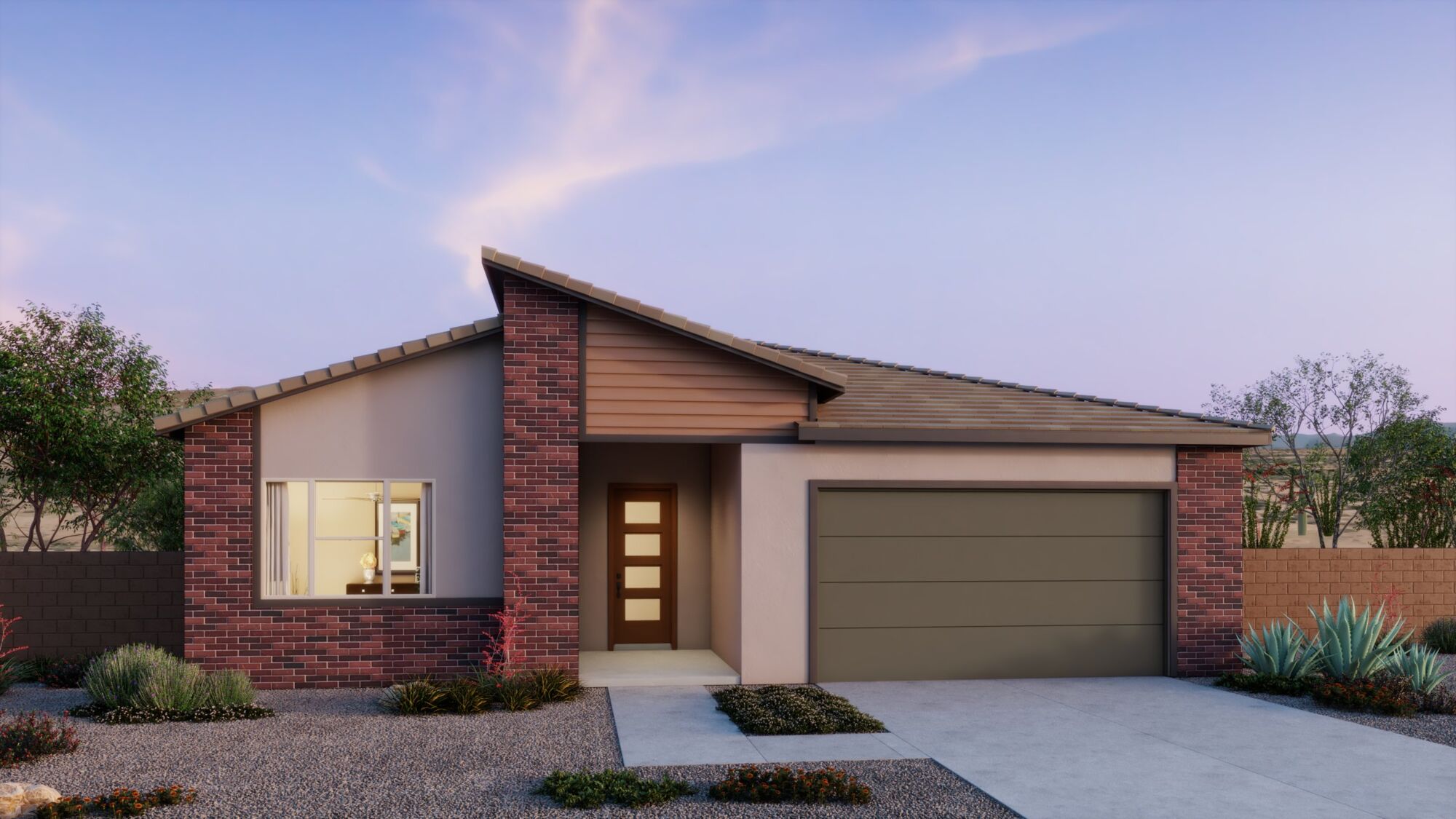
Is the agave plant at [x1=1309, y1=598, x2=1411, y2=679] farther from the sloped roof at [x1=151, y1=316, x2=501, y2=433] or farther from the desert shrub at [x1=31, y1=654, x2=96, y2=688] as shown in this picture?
the desert shrub at [x1=31, y1=654, x2=96, y2=688]

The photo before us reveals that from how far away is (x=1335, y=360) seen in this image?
20203 mm

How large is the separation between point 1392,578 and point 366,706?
13.8m

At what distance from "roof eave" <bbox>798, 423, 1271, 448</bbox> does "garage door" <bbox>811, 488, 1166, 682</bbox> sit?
2.22 feet

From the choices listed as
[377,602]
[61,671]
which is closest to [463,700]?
[377,602]

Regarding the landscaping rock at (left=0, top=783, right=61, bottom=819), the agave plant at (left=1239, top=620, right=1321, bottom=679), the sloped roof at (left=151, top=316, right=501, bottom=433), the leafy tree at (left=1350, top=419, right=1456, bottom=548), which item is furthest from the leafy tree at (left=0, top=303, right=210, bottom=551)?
the leafy tree at (left=1350, top=419, right=1456, bottom=548)

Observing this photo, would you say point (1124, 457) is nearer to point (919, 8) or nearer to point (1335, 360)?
point (919, 8)

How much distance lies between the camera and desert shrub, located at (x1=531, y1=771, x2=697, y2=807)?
6312 mm

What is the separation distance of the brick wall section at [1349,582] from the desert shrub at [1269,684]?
2.61 metres

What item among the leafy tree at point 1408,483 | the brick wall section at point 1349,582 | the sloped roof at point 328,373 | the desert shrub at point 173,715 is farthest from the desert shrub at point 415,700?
the leafy tree at point 1408,483

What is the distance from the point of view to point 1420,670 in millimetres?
10023

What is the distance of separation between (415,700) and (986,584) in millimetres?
6373

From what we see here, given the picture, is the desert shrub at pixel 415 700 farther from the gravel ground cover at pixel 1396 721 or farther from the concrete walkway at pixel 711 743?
the gravel ground cover at pixel 1396 721

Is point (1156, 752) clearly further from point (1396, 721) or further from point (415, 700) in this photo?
point (415, 700)

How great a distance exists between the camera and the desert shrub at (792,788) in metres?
6.39
